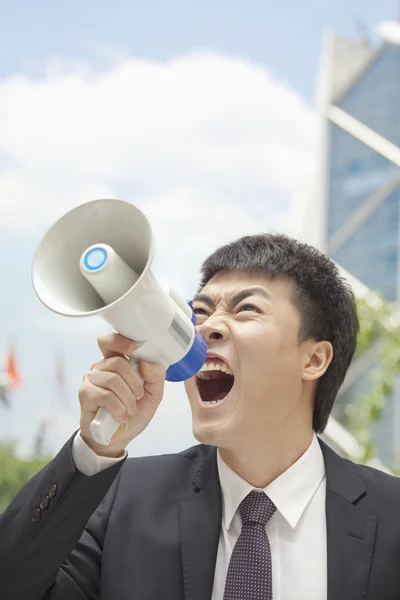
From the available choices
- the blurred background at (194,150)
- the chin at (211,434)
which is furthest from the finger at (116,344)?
the blurred background at (194,150)

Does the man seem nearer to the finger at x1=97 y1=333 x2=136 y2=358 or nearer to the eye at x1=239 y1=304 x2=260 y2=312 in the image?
the eye at x1=239 y1=304 x2=260 y2=312

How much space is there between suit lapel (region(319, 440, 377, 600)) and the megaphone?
1.99 feet

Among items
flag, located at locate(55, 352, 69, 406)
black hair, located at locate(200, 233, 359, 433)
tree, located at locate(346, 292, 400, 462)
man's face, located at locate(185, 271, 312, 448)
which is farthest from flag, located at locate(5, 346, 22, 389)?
man's face, located at locate(185, 271, 312, 448)

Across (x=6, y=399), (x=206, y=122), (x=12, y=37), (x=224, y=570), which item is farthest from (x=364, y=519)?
(x=206, y=122)

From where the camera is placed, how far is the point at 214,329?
194 centimetres

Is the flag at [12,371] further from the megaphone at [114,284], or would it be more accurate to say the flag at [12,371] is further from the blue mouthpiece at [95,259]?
the blue mouthpiece at [95,259]

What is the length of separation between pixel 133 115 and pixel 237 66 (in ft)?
3.32

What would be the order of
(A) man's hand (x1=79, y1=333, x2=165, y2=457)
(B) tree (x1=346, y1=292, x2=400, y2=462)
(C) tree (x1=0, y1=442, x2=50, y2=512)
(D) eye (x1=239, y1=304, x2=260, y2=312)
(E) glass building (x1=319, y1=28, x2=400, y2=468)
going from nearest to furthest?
(A) man's hand (x1=79, y1=333, x2=165, y2=457) < (D) eye (x1=239, y1=304, x2=260, y2=312) < (C) tree (x1=0, y1=442, x2=50, y2=512) < (B) tree (x1=346, y1=292, x2=400, y2=462) < (E) glass building (x1=319, y1=28, x2=400, y2=468)

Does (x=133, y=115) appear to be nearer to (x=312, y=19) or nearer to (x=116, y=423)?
(x=312, y=19)

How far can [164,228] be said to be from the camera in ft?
17.2

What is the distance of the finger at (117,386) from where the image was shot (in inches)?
57.9

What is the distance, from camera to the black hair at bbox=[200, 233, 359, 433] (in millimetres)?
2061

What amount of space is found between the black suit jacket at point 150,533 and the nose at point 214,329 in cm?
31

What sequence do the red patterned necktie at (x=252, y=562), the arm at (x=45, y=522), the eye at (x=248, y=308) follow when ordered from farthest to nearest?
the eye at (x=248, y=308), the red patterned necktie at (x=252, y=562), the arm at (x=45, y=522)
